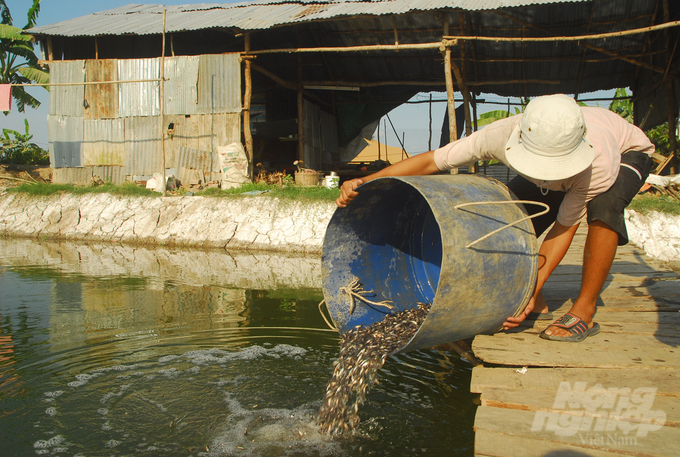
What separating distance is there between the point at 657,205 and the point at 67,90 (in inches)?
508

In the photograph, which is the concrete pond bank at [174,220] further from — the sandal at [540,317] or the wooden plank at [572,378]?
the wooden plank at [572,378]

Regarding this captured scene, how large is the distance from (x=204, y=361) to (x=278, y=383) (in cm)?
64

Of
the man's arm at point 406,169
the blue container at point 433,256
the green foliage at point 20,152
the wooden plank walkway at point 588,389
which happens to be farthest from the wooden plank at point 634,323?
the green foliage at point 20,152

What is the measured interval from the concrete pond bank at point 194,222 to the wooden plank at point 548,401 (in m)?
6.73

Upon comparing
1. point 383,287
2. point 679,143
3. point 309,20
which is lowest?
point 383,287

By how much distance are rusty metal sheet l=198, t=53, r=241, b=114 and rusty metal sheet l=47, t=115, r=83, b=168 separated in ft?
11.4

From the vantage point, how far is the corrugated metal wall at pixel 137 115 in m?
11.2

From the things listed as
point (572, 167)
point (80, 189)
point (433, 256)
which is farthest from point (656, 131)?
point (80, 189)

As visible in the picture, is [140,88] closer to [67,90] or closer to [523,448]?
[67,90]

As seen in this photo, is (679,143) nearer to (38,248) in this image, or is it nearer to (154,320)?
(154,320)

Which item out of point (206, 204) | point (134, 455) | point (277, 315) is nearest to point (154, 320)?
point (277, 315)

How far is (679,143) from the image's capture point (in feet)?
37.4

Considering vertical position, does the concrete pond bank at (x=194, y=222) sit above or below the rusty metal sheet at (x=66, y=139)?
below

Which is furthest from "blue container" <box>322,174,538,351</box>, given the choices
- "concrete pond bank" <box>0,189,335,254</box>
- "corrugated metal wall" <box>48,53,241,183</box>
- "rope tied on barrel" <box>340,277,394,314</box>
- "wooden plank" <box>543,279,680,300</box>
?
"corrugated metal wall" <box>48,53,241,183</box>
